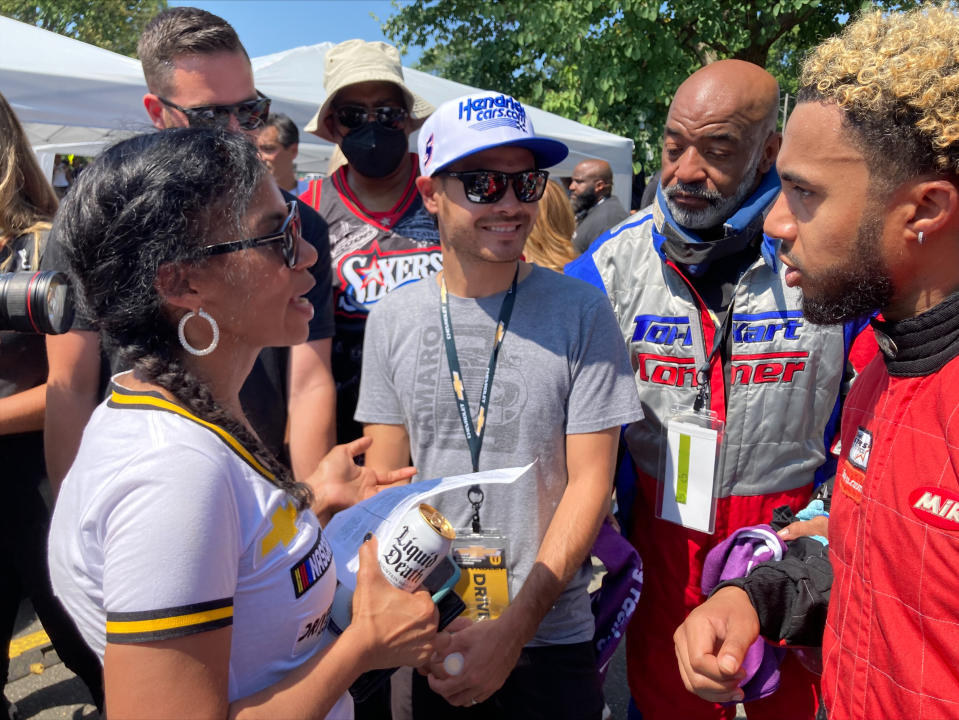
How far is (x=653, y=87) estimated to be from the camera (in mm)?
13266

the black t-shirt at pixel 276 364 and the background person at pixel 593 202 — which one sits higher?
the background person at pixel 593 202

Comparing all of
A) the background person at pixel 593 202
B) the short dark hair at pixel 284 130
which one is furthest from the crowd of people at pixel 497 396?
the background person at pixel 593 202

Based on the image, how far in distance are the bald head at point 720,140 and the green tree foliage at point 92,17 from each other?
28.0m

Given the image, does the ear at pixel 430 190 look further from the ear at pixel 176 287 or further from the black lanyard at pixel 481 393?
the ear at pixel 176 287

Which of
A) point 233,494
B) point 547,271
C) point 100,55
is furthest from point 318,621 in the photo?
point 100,55

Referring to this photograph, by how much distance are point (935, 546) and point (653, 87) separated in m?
13.5

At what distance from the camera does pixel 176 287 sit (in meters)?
1.31

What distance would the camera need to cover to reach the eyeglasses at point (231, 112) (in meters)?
2.43

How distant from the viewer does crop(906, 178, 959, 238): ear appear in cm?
125

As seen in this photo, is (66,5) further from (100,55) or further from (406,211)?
(406,211)

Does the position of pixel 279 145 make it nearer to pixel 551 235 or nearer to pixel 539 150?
pixel 551 235

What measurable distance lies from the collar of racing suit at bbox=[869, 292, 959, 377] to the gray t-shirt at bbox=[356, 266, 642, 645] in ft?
2.55

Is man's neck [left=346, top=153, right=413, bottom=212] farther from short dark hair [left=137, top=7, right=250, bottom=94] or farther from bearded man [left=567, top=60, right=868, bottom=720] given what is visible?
bearded man [left=567, top=60, right=868, bottom=720]

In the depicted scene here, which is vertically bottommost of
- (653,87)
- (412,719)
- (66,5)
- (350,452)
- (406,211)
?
(412,719)
